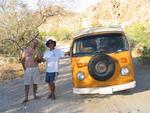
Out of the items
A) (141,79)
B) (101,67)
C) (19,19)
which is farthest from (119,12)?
(101,67)

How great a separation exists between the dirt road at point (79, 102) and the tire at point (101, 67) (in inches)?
26.8

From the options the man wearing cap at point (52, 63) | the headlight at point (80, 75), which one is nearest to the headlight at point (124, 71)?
the headlight at point (80, 75)

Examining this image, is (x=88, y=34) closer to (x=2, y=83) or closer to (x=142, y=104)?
(x=142, y=104)

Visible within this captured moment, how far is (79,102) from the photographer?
41.1ft

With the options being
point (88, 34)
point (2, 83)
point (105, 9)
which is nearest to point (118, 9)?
point (105, 9)

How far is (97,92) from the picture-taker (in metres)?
12.6

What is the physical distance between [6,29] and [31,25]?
128cm

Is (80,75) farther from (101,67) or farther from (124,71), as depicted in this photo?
(124,71)

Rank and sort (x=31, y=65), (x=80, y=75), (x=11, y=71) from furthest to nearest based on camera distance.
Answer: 1. (x=11, y=71)
2. (x=31, y=65)
3. (x=80, y=75)

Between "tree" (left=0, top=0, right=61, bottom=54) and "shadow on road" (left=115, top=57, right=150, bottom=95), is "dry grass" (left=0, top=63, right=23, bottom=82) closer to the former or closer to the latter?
"tree" (left=0, top=0, right=61, bottom=54)

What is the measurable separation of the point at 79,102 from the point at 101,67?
3.78ft

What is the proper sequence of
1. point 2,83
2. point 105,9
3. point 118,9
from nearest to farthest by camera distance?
point 2,83 < point 118,9 < point 105,9

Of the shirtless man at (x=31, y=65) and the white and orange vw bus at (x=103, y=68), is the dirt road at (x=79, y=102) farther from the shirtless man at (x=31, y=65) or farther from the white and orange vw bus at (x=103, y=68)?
the shirtless man at (x=31, y=65)

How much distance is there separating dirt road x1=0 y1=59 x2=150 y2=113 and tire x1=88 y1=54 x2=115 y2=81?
2.23 feet
